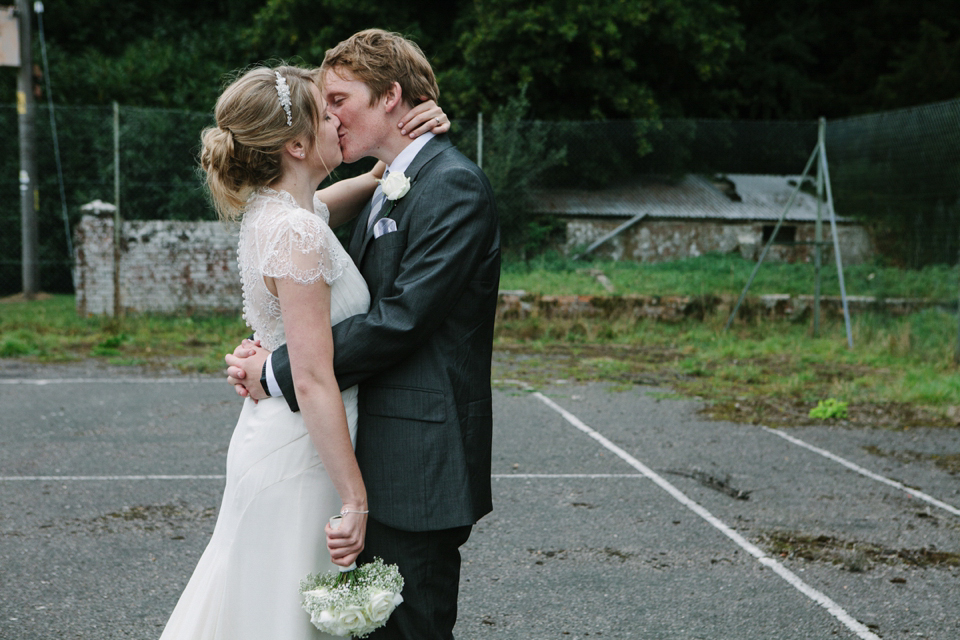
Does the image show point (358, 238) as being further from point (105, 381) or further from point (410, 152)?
point (105, 381)

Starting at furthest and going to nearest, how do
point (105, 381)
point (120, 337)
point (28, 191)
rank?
1. point (28, 191)
2. point (120, 337)
3. point (105, 381)

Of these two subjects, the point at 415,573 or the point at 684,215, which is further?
the point at 684,215

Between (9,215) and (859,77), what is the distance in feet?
69.3

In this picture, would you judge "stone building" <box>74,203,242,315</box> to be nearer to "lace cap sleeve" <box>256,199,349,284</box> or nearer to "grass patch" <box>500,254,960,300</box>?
"grass patch" <box>500,254,960,300</box>

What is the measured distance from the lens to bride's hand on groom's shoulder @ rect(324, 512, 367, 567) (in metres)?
2.04

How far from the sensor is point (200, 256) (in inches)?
482

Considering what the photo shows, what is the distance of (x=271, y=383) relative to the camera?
2.10 meters

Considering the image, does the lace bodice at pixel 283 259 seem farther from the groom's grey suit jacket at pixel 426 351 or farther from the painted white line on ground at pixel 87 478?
the painted white line on ground at pixel 87 478

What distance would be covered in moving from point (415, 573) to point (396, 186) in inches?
35.9

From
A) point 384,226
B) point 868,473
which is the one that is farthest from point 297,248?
point 868,473

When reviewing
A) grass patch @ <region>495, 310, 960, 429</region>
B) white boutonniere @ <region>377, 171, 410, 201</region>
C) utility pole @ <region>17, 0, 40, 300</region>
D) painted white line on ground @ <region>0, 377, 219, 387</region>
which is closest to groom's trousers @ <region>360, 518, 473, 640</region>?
white boutonniere @ <region>377, 171, 410, 201</region>

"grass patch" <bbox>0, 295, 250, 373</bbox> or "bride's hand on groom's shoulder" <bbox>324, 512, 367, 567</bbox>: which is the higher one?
"bride's hand on groom's shoulder" <bbox>324, 512, 367, 567</bbox>

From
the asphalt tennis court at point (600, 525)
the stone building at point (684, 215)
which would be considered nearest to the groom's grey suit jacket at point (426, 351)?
the asphalt tennis court at point (600, 525)

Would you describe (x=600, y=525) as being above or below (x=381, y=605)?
below
